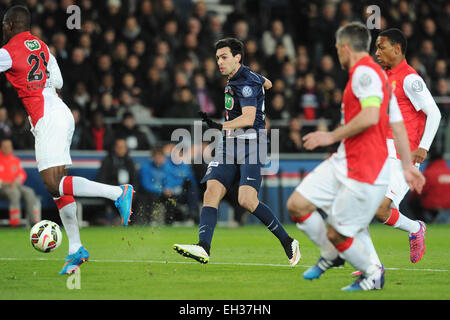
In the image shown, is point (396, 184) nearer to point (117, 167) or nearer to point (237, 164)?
point (237, 164)

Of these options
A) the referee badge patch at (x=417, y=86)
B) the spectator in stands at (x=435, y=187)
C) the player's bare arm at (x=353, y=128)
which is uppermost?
the referee badge patch at (x=417, y=86)

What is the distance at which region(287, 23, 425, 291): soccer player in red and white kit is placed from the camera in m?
6.75

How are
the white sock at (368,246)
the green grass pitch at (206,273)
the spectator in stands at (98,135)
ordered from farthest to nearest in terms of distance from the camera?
the spectator in stands at (98,135) < the white sock at (368,246) < the green grass pitch at (206,273)

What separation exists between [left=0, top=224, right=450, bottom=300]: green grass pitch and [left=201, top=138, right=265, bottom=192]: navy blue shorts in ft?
3.26

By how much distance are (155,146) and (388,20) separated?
25.7 feet

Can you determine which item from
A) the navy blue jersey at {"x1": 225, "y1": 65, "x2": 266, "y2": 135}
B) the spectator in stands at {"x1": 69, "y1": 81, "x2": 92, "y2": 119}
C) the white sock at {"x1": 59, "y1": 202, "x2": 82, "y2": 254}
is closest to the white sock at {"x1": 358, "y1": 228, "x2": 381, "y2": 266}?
the navy blue jersey at {"x1": 225, "y1": 65, "x2": 266, "y2": 135}

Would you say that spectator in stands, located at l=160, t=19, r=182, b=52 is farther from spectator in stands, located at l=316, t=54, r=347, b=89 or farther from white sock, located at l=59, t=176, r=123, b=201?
white sock, located at l=59, t=176, r=123, b=201

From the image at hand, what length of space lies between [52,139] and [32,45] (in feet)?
3.52

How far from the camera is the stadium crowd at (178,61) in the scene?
16.9m

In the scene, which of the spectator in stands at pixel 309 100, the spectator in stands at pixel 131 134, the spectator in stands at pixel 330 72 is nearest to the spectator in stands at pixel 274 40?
the spectator in stands at pixel 330 72

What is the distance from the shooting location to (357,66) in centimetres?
684

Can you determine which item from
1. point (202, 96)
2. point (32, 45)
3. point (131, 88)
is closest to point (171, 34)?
point (202, 96)

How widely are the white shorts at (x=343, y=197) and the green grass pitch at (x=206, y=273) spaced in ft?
2.07

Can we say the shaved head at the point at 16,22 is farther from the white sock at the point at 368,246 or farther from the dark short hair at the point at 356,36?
the white sock at the point at 368,246
